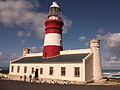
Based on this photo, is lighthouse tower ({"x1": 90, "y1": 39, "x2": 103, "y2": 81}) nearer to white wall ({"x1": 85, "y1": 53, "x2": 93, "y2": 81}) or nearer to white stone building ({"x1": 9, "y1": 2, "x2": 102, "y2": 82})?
white stone building ({"x1": 9, "y1": 2, "x2": 102, "y2": 82})

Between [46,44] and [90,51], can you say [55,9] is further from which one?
[90,51]

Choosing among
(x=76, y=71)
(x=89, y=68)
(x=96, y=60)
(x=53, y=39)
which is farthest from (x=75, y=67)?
(x=53, y=39)

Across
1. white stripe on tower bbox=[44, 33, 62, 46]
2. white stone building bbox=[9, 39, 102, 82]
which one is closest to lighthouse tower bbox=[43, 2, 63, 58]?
white stripe on tower bbox=[44, 33, 62, 46]

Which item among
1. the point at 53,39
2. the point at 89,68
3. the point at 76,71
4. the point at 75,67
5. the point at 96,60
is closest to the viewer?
the point at 76,71

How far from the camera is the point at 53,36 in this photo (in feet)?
96.7

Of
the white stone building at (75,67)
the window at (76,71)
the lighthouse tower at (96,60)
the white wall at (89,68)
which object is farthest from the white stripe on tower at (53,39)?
the window at (76,71)

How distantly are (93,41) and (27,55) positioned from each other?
1987 cm

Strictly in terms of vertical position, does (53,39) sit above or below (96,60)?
above

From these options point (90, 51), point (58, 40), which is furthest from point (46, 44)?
point (90, 51)

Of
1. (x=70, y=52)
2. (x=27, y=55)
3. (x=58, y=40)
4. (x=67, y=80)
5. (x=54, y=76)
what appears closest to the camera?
(x=67, y=80)

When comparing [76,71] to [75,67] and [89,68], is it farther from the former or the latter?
[89,68]

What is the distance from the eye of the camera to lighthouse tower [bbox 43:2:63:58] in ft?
96.6

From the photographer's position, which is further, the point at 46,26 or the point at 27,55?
the point at 27,55

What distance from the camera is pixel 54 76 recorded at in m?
25.0
